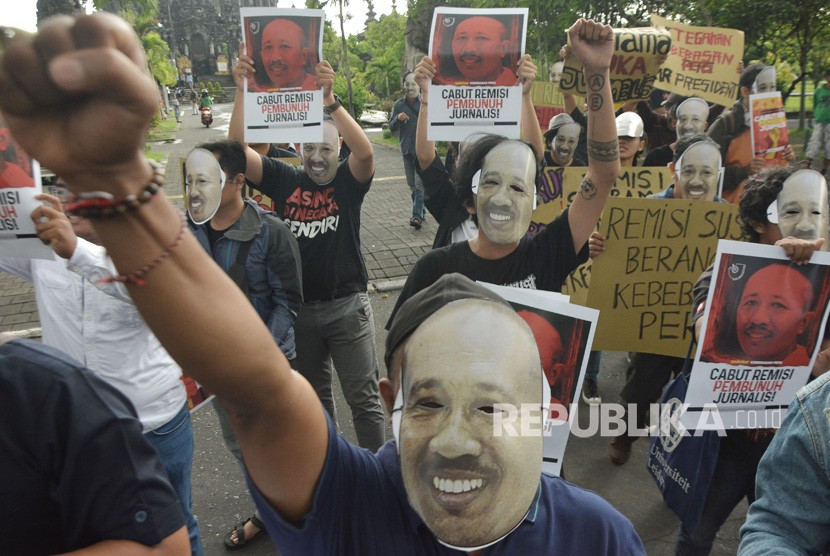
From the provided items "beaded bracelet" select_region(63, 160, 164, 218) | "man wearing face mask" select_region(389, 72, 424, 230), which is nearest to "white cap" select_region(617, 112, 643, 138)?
"beaded bracelet" select_region(63, 160, 164, 218)

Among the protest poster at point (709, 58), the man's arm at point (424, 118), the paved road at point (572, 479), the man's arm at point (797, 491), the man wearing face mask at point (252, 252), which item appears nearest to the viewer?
the man's arm at point (797, 491)

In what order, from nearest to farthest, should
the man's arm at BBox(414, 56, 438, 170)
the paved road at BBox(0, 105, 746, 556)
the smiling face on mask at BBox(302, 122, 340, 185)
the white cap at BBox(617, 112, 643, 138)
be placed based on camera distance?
1. the man's arm at BBox(414, 56, 438, 170)
2. the paved road at BBox(0, 105, 746, 556)
3. the smiling face on mask at BBox(302, 122, 340, 185)
4. the white cap at BBox(617, 112, 643, 138)

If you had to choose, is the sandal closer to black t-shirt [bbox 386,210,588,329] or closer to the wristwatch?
black t-shirt [bbox 386,210,588,329]

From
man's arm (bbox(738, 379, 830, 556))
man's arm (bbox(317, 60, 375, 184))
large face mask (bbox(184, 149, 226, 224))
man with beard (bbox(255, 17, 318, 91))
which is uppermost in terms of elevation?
man with beard (bbox(255, 17, 318, 91))

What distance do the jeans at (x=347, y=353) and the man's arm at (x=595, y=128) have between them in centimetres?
153

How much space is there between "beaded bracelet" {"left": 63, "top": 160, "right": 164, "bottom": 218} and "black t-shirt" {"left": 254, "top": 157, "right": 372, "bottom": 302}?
2.77m

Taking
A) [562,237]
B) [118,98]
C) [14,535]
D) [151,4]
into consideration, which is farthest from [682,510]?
[151,4]

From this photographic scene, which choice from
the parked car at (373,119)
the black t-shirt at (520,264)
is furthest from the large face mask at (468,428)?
the parked car at (373,119)

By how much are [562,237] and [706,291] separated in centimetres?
65

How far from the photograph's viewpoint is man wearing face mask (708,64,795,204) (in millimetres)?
4477

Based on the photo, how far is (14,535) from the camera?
1.22m

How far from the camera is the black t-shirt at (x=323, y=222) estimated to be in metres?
3.41

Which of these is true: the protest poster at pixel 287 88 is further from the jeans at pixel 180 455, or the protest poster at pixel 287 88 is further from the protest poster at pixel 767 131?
the protest poster at pixel 767 131

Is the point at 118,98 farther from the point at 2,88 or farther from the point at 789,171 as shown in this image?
the point at 789,171
